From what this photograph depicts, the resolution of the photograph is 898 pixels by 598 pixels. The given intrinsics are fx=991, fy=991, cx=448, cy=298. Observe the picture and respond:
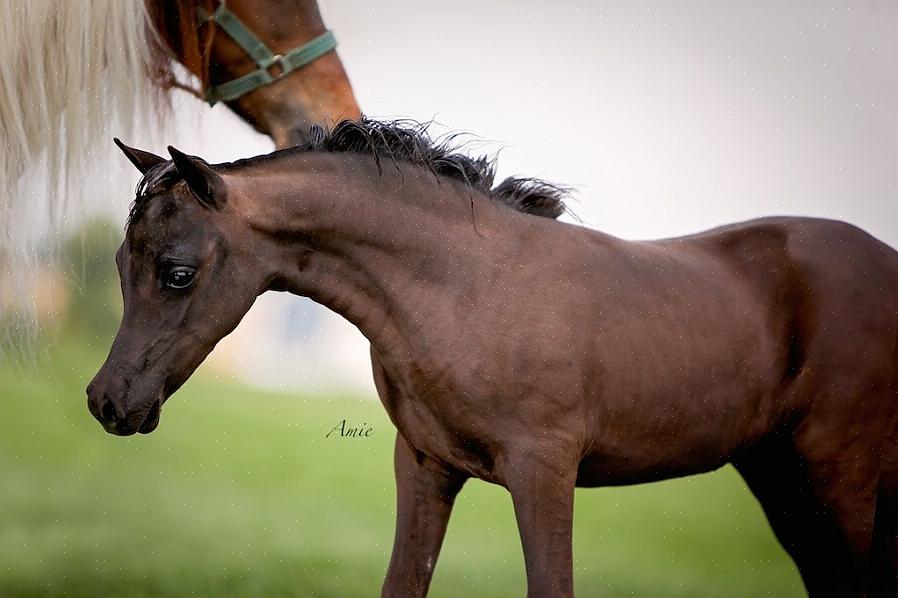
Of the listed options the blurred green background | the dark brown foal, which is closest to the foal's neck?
the dark brown foal

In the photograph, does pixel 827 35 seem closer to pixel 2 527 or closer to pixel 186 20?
pixel 186 20

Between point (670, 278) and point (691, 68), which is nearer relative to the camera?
point (670, 278)

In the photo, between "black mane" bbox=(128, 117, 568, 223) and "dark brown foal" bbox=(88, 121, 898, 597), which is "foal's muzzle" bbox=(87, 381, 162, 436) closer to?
"dark brown foal" bbox=(88, 121, 898, 597)

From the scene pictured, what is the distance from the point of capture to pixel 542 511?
6.35ft

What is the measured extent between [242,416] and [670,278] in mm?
1502

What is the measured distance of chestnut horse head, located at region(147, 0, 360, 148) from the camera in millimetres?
2559

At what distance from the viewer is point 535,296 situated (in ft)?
6.75

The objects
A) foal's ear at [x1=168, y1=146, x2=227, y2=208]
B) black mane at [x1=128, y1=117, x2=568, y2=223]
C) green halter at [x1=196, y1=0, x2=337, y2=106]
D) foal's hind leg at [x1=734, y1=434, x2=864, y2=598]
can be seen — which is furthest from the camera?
green halter at [x1=196, y1=0, x2=337, y2=106]

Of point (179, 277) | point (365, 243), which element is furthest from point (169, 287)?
point (365, 243)

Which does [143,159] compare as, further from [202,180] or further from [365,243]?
[365,243]

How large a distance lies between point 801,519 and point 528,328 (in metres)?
1.13

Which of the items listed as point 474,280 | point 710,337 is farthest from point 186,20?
point 710,337

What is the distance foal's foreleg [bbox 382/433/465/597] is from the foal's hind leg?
87cm

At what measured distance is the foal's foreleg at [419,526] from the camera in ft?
7.15
